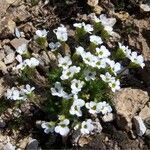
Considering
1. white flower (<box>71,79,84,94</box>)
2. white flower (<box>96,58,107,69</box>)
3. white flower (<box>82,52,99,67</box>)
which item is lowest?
→ white flower (<box>71,79,84,94</box>)

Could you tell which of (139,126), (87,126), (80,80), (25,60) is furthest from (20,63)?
(139,126)

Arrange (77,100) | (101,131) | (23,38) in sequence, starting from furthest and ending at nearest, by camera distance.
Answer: (23,38), (101,131), (77,100)

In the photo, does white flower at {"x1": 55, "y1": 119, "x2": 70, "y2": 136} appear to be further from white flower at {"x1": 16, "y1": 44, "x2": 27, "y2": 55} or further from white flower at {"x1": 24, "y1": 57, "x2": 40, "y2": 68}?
white flower at {"x1": 16, "y1": 44, "x2": 27, "y2": 55}

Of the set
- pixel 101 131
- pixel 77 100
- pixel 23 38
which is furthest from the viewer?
pixel 23 38

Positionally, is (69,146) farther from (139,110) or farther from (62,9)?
(62,9)

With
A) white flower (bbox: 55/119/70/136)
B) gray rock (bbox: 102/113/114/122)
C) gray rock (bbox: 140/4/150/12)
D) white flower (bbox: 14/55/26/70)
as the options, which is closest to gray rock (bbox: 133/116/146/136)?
gray rock (bbox: 102/113/114/122)

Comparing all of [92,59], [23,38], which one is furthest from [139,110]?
[23,38]
